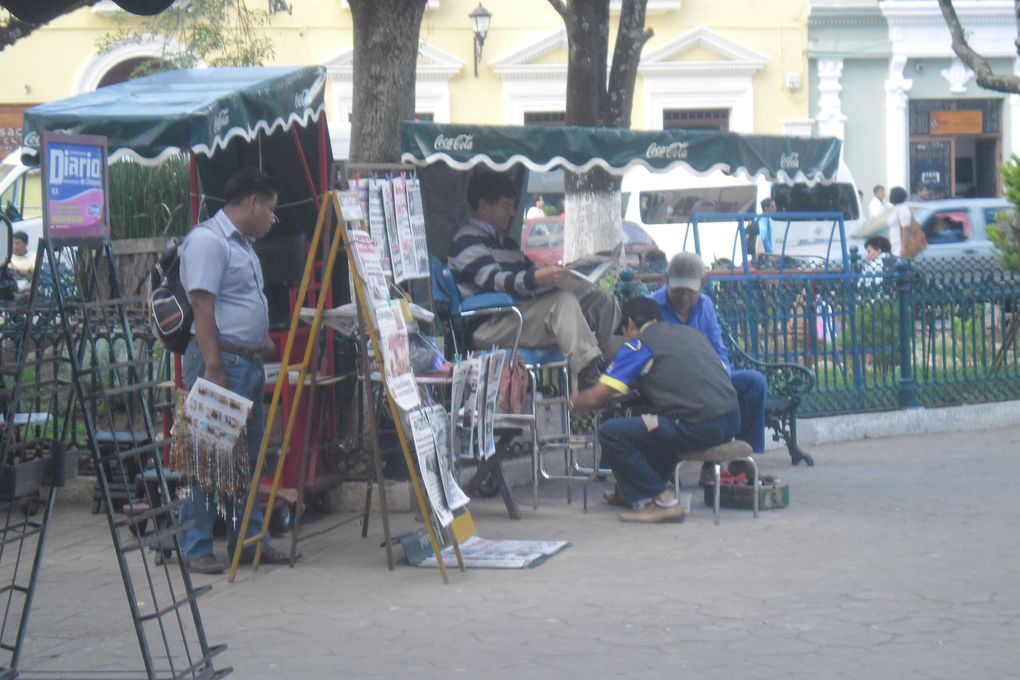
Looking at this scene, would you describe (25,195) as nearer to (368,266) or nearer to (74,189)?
(368,266)

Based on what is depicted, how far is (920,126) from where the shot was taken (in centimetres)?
2753

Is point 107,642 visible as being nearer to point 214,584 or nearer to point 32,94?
point 214,584

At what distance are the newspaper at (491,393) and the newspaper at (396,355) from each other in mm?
658

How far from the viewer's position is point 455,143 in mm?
7695

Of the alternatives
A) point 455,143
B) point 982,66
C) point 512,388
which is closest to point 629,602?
point 512,388

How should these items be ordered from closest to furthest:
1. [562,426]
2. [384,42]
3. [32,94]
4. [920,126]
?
[562,426] < [384,42] < [32,94] < [920,126]

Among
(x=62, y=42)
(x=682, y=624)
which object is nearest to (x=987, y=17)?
(x=62, y=42)

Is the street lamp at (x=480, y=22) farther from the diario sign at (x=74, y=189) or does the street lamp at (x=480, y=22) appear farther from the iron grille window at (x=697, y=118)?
the diario sign at (x=74, y=189)

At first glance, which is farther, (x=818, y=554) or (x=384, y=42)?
(x=384, y=42)

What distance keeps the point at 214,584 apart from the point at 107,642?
966mm

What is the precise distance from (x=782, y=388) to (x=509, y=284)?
8.61ft

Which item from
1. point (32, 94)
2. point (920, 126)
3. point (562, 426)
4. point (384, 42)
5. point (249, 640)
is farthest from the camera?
point (920, 126)

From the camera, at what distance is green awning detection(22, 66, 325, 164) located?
666 centimetres

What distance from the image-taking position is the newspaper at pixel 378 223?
286 inches
